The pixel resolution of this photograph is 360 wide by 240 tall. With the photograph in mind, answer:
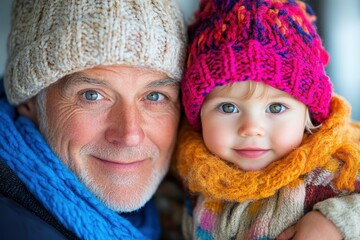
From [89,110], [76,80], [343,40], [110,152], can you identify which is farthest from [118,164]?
[343,40]

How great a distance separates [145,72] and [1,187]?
57 cm

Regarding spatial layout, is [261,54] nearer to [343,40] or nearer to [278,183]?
[278,183]

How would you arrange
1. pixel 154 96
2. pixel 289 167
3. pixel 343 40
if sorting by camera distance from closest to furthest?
pixel 289 167 → pixel 154 96 → pixel 343 40

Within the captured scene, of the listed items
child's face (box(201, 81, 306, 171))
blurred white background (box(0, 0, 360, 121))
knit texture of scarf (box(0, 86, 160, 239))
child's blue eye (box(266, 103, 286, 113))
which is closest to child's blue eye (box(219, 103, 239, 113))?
child's face (box(201, 81, 306, 171))

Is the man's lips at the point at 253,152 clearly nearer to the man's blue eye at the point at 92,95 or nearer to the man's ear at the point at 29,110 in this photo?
the man's blue eye at the point at 92,95

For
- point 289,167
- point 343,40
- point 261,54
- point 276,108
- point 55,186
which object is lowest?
point 55,186

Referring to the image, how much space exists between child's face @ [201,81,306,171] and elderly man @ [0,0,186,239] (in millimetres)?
226

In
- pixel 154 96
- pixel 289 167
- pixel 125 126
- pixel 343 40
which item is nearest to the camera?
pixel 289 167

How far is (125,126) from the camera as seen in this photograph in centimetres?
151

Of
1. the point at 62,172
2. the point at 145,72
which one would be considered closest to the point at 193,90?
the point at 145,72

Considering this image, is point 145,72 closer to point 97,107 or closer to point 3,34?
A: point 97,107

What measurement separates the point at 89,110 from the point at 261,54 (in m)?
0.59

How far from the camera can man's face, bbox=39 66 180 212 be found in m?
1.52

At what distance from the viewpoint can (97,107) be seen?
5.11ft
